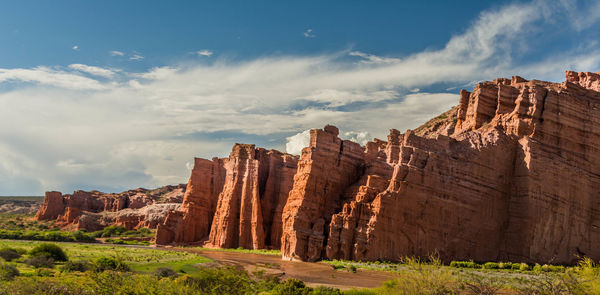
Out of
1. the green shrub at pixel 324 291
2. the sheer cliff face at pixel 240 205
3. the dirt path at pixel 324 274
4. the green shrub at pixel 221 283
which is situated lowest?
the dirt path at pixel 324 274

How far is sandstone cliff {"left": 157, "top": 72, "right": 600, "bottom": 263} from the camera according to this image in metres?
52.0

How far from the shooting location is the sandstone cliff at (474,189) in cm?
5203

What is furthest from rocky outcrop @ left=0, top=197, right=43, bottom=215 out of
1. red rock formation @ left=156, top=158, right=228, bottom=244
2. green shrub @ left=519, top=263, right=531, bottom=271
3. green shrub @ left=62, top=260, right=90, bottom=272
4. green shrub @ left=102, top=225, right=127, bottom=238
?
green shrub @ left=519, top=263, right=531, bottom=271

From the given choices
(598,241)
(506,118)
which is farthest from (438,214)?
(598,241)

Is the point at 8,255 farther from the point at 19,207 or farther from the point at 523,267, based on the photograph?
the point at 19,207

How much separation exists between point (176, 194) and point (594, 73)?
3522 inches

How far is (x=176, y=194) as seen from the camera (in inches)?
4884

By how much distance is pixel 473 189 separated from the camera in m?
54.7

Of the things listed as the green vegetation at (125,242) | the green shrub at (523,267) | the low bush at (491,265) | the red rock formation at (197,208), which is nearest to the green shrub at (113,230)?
the green vegetation at (125,242)

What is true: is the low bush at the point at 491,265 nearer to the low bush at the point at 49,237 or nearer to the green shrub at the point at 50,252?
the green shrub at the point at 50,252

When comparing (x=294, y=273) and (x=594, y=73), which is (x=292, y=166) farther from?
(x=594, y=73)

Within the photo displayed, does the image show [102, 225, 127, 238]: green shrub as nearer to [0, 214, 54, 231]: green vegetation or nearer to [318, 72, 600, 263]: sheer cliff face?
[0, 214, 54, 231]: green vegetation

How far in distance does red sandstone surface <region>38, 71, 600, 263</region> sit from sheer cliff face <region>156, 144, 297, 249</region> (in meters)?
14.7

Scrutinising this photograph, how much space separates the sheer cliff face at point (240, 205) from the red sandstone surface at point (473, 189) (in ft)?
48.3
